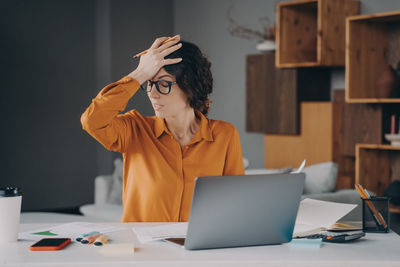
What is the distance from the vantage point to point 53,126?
20.6 ft

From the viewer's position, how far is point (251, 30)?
571 cm

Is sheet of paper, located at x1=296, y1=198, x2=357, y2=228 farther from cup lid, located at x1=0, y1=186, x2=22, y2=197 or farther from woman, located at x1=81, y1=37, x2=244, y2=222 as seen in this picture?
cup lid, located at x1=0, y1=186, x2=22, y2=197

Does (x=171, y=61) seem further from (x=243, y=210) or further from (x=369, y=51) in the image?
(x=369, y=51)

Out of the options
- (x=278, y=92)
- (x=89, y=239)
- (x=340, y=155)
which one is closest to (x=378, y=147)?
(x=340, y=155)

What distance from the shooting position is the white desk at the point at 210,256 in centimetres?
134

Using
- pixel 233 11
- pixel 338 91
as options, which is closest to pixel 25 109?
pixel 233 11

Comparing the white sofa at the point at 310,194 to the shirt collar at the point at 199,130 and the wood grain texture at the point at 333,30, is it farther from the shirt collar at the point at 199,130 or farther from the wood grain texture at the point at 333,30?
the shirt collar at the point at 199,130

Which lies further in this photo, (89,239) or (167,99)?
(167,99)

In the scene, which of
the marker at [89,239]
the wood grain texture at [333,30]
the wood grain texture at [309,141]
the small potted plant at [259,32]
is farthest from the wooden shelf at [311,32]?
the marker at [89,239]

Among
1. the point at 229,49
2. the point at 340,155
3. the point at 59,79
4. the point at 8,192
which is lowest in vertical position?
the point at 340,155

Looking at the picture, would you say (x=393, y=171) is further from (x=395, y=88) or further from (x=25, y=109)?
(x=25, y=109)

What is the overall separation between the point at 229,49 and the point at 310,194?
2634 millimetres

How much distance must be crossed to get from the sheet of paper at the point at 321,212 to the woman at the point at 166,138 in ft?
1.18

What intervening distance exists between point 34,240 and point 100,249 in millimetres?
230
